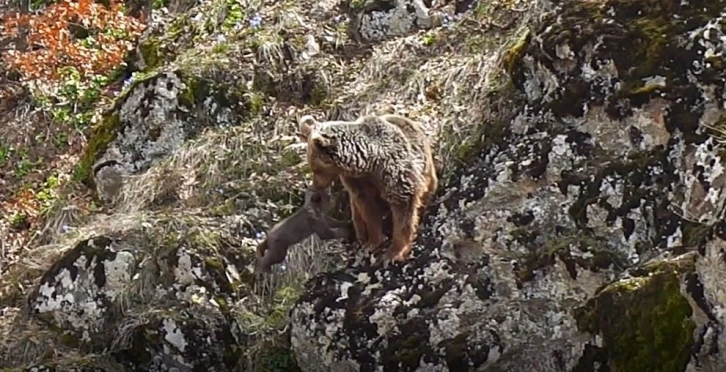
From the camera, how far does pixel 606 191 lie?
5.93 meters

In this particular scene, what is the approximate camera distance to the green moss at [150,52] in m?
9.79

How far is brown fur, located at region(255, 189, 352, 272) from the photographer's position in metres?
6.95

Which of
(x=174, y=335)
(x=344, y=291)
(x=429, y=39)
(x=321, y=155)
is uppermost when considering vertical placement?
(x=429, y=39)

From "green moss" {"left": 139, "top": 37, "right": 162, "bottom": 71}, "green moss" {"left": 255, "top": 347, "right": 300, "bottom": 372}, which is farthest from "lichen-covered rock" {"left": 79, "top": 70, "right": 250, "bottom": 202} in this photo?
"green moss" {"left": 255, "top": 347, "right": 300, "bottom": 372}

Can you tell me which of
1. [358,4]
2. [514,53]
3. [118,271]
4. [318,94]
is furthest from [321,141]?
[358,4]

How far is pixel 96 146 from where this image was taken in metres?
8.97

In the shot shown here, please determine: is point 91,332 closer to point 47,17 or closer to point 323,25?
point 323,25

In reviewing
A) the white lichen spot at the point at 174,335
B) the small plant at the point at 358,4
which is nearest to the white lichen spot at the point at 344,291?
the white lichen spot at the point at 174,335

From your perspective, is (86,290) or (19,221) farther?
(19,221)

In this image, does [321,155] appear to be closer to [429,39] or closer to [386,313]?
[386,313]

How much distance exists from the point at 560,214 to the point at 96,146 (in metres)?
4.41

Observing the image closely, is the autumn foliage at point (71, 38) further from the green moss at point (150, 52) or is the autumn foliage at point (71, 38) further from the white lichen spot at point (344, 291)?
the white lichen spot at point (344, 291)

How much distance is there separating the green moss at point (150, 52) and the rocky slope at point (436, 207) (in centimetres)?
73

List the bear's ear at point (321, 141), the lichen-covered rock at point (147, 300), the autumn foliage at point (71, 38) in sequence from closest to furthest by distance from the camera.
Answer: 1. the bear's ear at point (321, 141)
2. the lichen-covered rock at point (147, 300)
3. the autumn foliage at point (71, 38)
